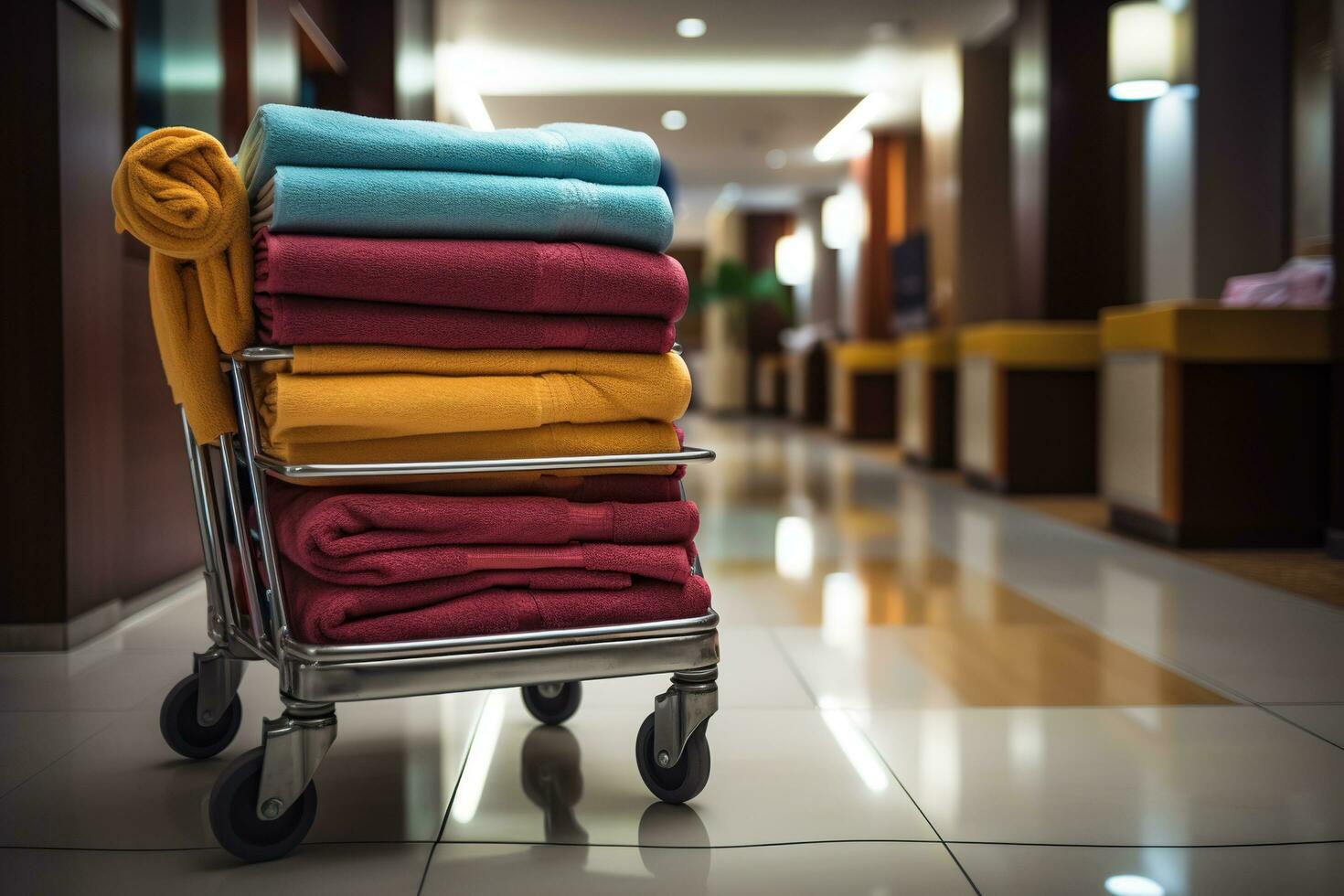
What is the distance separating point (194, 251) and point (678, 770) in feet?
2.52

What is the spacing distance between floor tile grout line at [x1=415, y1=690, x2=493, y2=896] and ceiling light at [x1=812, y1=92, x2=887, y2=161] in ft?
25.2

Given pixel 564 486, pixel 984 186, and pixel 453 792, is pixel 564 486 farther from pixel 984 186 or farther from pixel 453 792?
pixel 984 186

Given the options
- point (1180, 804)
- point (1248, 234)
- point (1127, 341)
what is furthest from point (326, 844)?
point (1248, 234)

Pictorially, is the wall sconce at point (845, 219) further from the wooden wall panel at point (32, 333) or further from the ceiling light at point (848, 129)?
the wooden wall panel at point (32, 333)

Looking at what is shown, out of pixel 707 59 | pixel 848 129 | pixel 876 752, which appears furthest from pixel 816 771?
pixel 848 129

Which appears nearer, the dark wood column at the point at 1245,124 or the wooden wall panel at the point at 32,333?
the wooden wall panel at the point at 32,333

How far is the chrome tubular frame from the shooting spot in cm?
118

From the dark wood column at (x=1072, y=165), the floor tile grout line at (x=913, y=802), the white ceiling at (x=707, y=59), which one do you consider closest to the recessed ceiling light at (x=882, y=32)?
the white ceiling at (x=707, y=59)

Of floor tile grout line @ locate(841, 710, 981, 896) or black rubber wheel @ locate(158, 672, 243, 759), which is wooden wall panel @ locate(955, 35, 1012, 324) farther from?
black rubber wheel @ locate(158, 672, 243, 759)

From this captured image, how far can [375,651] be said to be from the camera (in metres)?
1.18

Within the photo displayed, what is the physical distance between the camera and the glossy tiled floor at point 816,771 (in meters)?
1.23

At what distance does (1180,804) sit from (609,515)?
2.53 feet

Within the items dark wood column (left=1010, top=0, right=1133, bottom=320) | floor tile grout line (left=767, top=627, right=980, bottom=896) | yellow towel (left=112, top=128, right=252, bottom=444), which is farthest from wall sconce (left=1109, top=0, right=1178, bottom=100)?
yellow towel (left=112, top=128, right=252, bottom=444)

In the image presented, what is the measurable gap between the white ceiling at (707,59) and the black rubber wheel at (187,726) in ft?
18.5
